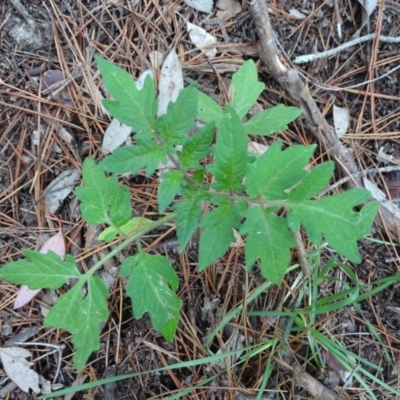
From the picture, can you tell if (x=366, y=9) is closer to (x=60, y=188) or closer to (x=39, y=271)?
(x=60, y=188)

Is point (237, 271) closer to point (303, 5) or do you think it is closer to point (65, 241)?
point (65, 241)

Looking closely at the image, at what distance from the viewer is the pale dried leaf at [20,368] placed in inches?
81.4

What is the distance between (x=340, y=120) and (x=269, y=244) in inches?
44.1

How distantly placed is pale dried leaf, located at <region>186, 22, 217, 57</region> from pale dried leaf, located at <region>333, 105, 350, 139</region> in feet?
2.16

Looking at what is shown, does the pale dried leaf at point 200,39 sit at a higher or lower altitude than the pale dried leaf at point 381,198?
higher

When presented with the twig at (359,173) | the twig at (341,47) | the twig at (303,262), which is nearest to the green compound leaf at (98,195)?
the twig at (303,262)

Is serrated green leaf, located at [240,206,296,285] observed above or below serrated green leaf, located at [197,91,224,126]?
below

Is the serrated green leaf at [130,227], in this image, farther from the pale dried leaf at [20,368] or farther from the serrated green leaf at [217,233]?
the pale dried leaf at [20,368]

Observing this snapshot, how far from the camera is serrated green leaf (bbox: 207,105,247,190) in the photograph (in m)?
1.38

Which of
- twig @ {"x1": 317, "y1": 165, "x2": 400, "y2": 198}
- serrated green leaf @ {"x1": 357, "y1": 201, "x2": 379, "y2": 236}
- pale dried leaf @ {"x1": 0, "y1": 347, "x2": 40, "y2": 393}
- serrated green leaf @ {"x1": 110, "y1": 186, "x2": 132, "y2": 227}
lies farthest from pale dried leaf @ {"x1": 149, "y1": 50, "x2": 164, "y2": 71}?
pale dried leaf @ {"x1": 0, "y1": 347, "x2": 40, "y2": 393}

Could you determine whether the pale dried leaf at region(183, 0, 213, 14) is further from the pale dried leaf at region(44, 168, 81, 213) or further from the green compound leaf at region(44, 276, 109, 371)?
the green compound leaf at region(44, 276, 109, 371)

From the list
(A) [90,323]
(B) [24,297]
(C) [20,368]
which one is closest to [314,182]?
(A) [90,323]

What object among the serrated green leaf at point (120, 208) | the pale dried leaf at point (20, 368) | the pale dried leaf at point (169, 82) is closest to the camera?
the serrated green leaf at point (120, 208)

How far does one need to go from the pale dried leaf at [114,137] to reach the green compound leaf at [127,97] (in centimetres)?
62
